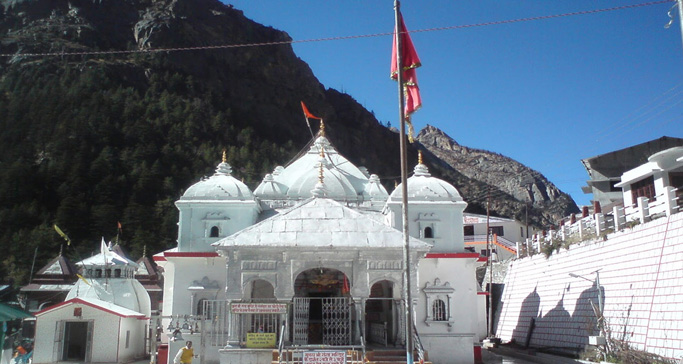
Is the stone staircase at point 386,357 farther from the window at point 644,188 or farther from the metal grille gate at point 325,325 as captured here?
the window at point 644,188

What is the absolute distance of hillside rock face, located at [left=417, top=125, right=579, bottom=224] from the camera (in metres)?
99.4

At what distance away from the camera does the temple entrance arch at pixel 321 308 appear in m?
18.3

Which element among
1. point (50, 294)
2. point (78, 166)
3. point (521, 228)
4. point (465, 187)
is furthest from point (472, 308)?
point (465, 187)

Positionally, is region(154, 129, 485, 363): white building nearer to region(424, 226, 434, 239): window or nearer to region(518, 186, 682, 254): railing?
region(424, 226, 434, 239): window

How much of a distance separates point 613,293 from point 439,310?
6011 millimetres

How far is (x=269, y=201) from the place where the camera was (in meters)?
26.8

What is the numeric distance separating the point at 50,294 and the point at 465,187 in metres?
67.3

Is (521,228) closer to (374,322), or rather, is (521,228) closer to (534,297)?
(534,297)

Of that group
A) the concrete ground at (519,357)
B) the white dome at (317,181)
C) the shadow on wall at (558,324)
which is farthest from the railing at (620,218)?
the white dome at (317,181)

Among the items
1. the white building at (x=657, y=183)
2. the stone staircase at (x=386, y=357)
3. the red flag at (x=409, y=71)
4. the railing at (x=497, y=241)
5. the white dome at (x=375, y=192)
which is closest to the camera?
the red flag at (x=409, y=71)

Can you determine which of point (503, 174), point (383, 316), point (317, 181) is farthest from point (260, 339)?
point (503, 174)

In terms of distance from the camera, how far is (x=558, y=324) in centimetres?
2416

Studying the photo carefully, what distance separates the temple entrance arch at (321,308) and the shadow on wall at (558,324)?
8.08 meters

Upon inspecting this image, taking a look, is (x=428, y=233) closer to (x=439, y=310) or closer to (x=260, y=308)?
(x=439, y=310)
